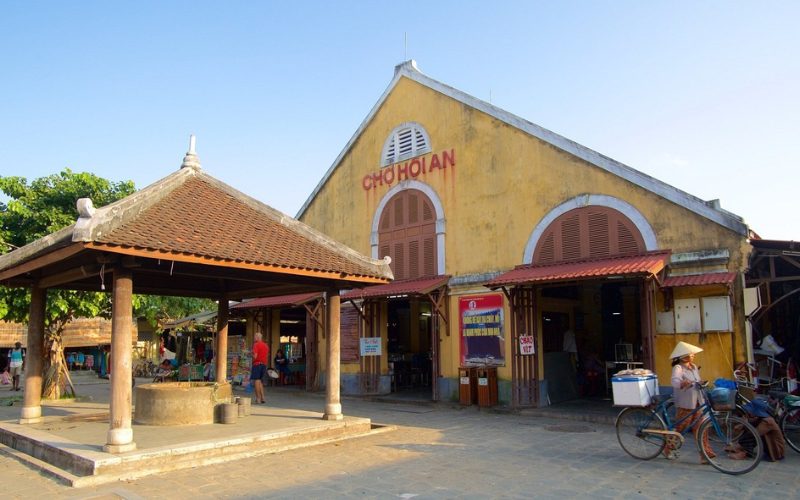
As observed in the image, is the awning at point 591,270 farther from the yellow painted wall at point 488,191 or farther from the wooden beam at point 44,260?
the wooden beam at point 44,260

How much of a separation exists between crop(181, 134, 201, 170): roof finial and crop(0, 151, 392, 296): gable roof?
0.16 feet

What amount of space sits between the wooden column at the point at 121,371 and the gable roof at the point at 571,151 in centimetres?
1004

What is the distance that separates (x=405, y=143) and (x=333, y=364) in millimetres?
8391

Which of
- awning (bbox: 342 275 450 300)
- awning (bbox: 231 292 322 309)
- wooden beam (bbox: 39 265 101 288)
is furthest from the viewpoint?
awning (bbox: 231 292 322 309)

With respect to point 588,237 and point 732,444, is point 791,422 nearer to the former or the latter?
point 732,444

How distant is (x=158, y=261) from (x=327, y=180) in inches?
442

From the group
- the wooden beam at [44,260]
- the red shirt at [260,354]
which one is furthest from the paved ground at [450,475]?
the red shirt at [260,354]

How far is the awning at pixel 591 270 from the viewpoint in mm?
11148

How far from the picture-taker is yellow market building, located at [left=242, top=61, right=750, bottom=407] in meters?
11.8

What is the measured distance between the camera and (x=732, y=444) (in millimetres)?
7508

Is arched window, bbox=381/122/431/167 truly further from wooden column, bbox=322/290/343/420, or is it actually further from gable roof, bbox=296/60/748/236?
wooden column, bbox=322/290/343/420

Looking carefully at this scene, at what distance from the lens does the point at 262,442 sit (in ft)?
29.8

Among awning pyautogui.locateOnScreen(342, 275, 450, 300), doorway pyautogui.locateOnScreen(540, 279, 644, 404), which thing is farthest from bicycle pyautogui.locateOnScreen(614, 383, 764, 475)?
awning pyautogui.locateOnScreen(342, 275, 450, 300)

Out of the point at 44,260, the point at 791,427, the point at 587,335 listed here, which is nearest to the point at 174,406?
the point at 44,260
